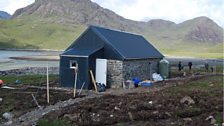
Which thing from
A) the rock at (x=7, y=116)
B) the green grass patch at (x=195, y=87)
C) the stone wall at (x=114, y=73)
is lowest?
the rock at (x=7, y=116)

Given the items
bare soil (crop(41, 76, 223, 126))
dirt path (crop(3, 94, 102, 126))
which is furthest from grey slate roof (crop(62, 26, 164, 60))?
bare soil (crop(41, 76, 223, 126))

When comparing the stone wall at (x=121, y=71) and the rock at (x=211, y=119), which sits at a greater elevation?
the stone wall at (x=121, y=71)

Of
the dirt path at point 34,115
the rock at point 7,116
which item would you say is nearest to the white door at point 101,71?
the dirt path at point 34,115

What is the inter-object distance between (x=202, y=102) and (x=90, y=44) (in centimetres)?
1834

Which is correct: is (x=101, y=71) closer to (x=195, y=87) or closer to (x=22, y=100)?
(x=195, y=87)

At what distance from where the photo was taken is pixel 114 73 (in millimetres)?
33375

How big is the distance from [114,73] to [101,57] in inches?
81.6

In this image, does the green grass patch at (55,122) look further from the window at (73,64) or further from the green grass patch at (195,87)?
the window at (73,64)

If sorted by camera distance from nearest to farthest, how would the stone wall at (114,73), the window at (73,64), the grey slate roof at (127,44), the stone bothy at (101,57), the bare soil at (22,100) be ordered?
the bare soil at (22,100) → the stone bothy at (101,57) → the window at (73,64) → the stone wall at (114,73) → the grey slate roof at (127,44)

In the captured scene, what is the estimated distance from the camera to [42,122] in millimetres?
16703

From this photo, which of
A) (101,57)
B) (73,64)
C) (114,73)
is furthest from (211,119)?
(73,64)

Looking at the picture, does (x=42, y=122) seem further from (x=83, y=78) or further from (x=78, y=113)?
(x=83, y=78)

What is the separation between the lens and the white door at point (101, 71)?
33.2m

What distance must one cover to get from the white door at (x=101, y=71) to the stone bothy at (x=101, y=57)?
1.38ft
